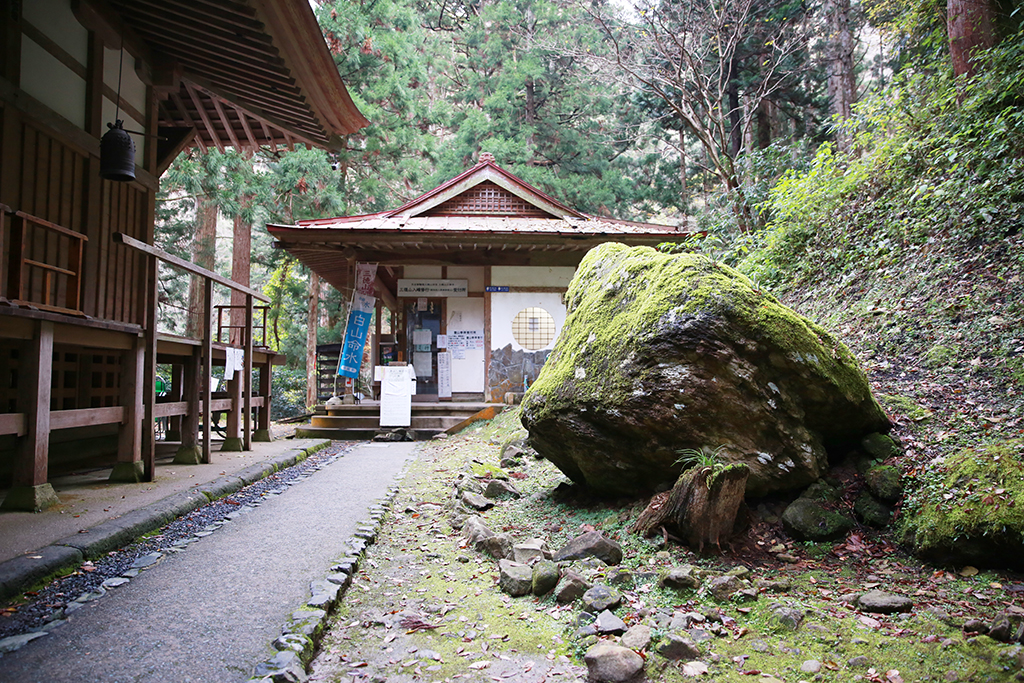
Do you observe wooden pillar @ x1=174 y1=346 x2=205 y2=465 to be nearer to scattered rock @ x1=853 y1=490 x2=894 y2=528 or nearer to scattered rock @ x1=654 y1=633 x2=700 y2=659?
scattered rock @ x1=654 y1=633 x2=700 y2=659

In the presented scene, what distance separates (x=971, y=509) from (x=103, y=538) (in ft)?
17.6

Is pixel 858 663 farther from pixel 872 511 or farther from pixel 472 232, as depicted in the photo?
pixel 472 232

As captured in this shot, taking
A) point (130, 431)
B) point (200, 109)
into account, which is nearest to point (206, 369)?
point (130, 431)

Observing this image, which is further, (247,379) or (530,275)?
(530,275)

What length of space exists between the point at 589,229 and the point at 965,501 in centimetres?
942

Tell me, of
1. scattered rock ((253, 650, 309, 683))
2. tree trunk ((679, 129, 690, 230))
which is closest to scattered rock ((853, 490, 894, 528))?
→ scattered rock ((253, 650, 309, 683))

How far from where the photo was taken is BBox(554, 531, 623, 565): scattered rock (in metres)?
3.65

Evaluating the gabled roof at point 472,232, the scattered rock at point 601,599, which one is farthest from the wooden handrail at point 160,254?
the scattered rock at point 601,599

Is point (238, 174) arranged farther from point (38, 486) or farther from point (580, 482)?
point (580, 482)

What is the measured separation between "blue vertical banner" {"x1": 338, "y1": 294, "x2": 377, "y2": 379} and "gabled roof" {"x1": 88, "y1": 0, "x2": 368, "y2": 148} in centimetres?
445

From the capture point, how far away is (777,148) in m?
14.3

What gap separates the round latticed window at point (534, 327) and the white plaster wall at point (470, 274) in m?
1.15

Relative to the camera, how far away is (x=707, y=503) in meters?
3.57

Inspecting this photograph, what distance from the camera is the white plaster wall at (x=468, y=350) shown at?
12992mm
